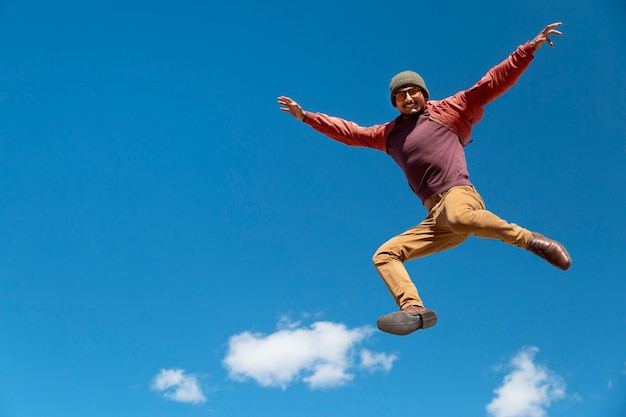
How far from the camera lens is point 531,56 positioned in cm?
591

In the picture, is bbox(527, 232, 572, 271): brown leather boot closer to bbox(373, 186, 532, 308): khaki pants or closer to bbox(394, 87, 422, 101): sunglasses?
bbox(373, 186, 532, 308): khaki pants

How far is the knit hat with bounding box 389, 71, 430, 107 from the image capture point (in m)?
5.99

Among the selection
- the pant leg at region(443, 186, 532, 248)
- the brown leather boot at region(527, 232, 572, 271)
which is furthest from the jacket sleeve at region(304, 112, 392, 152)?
the brown leather boot at region(527, 232, 572, 271)

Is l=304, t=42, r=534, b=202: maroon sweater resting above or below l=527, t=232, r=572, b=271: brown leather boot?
above

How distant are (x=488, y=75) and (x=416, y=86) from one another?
70 cm

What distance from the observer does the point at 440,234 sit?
5.94 meters

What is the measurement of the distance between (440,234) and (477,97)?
4.48 ft

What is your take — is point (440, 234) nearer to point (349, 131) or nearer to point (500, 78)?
point (349, 131)

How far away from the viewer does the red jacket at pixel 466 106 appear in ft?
19.5

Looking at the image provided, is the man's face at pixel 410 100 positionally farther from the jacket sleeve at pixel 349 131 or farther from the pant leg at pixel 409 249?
the pant leg at pixel 409 249

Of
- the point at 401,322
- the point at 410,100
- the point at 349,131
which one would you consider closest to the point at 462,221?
the point at 401,322

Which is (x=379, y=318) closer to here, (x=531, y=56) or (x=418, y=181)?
(x=418, y=181)

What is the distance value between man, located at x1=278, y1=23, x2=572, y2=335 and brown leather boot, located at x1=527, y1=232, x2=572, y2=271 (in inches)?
0.7

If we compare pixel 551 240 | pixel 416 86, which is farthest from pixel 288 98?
pixel 551 240
